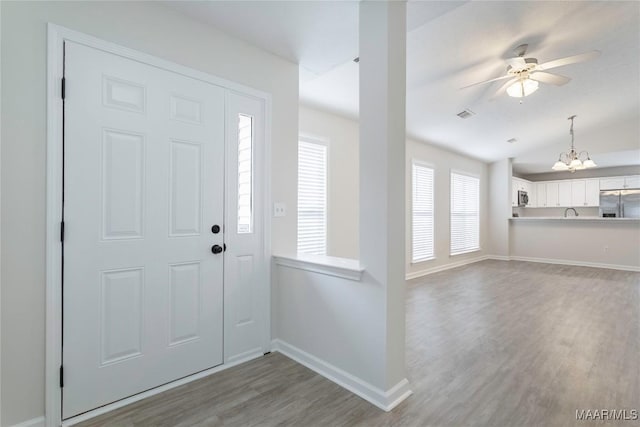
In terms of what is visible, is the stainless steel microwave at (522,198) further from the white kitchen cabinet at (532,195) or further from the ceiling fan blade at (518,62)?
the ceiling fan blade at (518,62)

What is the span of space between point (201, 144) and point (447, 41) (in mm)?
2631

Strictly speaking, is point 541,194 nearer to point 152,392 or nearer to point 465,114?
point 465,114

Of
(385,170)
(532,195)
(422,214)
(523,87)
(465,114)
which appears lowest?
(422,214)

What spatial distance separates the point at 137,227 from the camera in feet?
6.70

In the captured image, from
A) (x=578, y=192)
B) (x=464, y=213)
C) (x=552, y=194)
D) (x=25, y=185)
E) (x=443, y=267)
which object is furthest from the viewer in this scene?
(x=552, y=194)

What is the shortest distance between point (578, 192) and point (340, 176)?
7777 mm

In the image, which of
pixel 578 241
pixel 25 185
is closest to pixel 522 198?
pixel 578 241

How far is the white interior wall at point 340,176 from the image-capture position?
4.32 m

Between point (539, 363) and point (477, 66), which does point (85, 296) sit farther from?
point (477, 66)

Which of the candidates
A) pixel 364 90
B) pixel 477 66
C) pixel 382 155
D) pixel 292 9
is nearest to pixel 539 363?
pixel 382 155

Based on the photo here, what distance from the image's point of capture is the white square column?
1.96m

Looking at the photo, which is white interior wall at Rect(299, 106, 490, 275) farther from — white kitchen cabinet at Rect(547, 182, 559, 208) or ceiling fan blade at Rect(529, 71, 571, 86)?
white kitchen cabinet at Rect(547, 182, 559, 208)

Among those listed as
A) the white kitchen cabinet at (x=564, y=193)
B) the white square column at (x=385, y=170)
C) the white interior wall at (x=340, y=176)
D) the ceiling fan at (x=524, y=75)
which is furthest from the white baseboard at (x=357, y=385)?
the white kitchen cabinet at (x=564, y=193)

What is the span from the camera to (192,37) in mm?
2307
